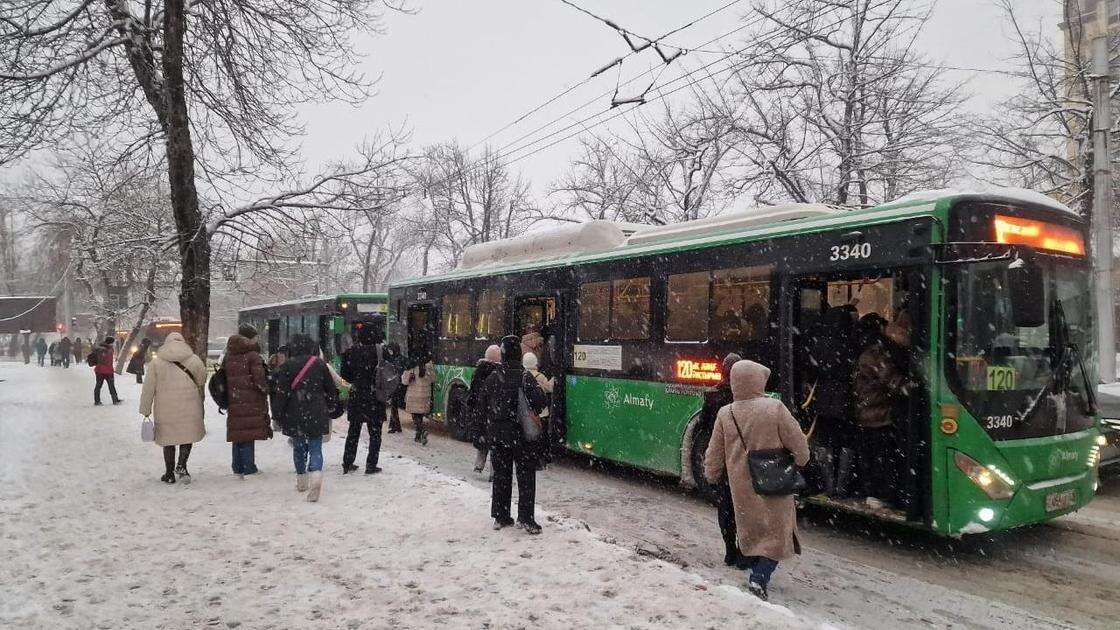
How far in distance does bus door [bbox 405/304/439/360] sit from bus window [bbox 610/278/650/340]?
5.02 m

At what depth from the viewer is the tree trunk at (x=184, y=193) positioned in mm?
11570

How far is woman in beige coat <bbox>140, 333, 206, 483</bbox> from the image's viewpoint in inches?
341

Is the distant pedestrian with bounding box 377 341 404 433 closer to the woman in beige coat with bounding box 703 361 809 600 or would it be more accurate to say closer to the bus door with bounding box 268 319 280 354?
the woman in beige coat with bounding box 703 361 809 600

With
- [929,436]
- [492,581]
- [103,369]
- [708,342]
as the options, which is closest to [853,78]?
[708,342]

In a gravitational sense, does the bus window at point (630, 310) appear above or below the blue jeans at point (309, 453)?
above

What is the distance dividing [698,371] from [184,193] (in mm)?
8661

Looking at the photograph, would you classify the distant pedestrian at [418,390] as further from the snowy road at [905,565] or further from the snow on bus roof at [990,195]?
the snow on bus roof at [990,195]

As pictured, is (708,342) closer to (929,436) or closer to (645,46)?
(929,436)

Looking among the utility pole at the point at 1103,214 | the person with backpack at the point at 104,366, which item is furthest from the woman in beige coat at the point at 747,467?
the person with backpack at the point at 104,366

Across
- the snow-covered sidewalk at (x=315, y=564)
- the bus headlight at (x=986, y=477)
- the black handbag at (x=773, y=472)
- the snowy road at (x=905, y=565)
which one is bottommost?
the snowy road at (x=905, y=565)

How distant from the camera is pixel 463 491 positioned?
7969 mm

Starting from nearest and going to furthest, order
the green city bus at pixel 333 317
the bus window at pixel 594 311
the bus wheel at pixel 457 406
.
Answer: the bus window at pixel 594 311 < the bus wheel at pixel 457 406 < the green city bus at pixel 333 317

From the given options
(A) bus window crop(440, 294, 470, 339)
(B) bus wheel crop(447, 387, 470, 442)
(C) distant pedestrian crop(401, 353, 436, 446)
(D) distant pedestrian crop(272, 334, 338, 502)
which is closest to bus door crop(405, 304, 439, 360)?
(A) bus window crop(440, 294, 470, 339)

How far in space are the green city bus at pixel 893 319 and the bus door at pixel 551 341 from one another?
0.12 feet
